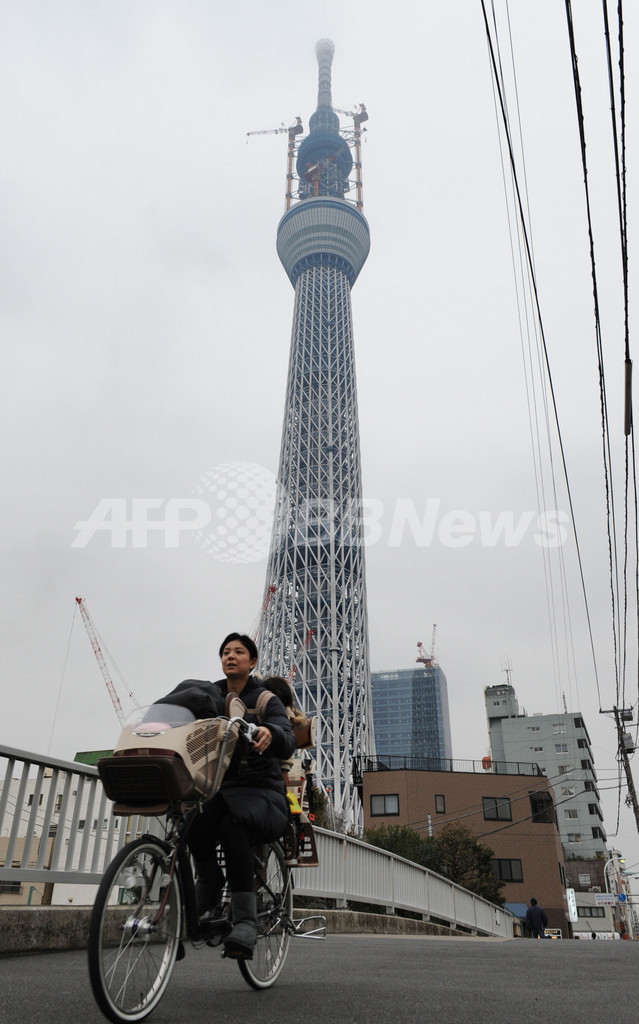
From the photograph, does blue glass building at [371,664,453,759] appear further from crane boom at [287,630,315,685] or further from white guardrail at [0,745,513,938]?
white guardrail at [0,745,513,938]

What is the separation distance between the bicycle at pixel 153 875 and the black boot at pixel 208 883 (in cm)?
6

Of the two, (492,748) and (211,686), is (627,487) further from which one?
(492,748)

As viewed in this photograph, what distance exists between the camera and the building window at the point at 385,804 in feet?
127

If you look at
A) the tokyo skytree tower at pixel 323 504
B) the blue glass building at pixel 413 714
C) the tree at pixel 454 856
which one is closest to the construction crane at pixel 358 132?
the tokyo skytree tower at pixel 323 504

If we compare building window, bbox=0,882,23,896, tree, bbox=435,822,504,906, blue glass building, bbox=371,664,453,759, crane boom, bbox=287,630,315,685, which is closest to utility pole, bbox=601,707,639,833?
tree, bbox=435,822,504,906

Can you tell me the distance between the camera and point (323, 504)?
78375mm

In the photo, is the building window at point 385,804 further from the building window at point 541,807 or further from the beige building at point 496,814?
the building window at point 541,807

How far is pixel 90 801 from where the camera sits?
5.31 metres

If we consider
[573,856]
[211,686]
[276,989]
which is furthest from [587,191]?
[573,856]

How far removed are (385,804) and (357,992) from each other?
37.7 meters

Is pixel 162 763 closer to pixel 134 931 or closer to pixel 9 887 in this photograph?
pixel 134 931

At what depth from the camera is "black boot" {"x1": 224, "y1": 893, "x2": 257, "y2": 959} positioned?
2979 millimetres

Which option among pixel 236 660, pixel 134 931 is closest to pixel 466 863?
pixel 236 660

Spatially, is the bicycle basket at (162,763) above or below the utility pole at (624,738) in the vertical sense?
below
